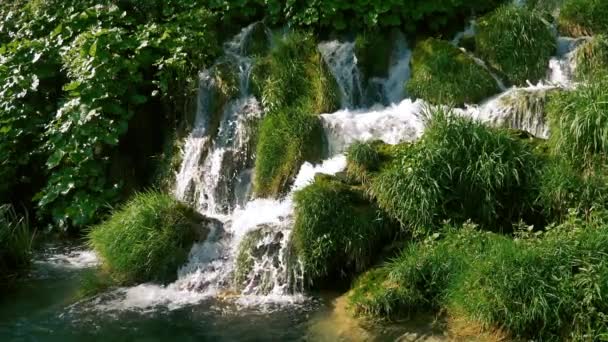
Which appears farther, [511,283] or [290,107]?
[290,107]

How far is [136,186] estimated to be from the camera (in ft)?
32.5

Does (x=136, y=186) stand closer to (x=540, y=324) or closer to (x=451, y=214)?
(x=451, y=214)

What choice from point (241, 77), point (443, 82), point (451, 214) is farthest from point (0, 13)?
point (451, 214)

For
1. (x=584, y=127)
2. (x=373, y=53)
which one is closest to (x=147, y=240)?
(x=373, y=53)

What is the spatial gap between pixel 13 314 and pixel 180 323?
5.82 feet

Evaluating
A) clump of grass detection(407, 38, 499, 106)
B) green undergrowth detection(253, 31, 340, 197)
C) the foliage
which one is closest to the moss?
green undergrowth detection(253, 31, 340, 197)

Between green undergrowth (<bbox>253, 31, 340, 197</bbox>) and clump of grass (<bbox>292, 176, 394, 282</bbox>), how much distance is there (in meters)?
1.56

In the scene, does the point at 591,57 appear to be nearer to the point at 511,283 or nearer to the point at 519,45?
the point at 519,45

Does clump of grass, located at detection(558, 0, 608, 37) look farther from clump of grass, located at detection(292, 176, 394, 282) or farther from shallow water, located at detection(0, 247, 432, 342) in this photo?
shallow water, located at detection(0, 247, 432, 342)

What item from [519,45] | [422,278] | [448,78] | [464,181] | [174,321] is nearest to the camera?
[422,278]

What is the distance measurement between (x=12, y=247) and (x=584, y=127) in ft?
20.0

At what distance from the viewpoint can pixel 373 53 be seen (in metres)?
10.1

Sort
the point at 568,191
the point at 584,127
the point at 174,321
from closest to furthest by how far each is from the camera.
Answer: the point at 568,191
the point at 584,127
the point at 174,321

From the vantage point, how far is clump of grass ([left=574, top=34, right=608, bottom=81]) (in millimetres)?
8586
